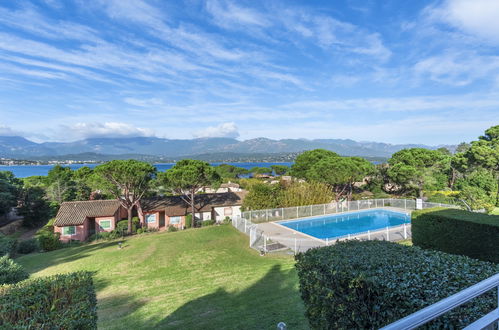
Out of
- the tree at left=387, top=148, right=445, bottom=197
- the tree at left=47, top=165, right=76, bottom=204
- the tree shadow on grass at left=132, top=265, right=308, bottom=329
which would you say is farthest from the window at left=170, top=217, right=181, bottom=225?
the tree at left=387, top=148, right=445, bottom=197

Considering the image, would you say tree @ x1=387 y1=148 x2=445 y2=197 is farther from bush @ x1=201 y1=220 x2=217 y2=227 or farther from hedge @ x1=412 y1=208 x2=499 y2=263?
bush @ x1=201 y1=220 x2=217 y2=227

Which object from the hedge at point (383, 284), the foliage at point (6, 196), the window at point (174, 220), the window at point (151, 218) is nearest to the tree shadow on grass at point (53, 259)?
the window at point (151, 218)

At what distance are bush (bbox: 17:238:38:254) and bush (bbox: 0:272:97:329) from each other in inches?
632

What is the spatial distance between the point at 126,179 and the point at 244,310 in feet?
62.0

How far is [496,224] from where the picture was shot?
7688 mm

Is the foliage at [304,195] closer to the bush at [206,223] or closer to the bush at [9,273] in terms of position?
the bush at [206,223]

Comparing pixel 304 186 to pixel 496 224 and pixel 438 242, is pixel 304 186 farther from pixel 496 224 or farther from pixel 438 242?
pixel 496 224

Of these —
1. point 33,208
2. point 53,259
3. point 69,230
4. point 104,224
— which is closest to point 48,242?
point 69,230

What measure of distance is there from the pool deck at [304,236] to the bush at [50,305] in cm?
902

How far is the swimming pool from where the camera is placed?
19.2 metres

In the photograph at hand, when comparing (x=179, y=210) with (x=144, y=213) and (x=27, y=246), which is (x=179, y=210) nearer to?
(x=144, y=213)

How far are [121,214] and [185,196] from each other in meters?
6.09

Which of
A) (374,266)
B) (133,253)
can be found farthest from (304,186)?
(374,266)

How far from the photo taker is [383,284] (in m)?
3.06
